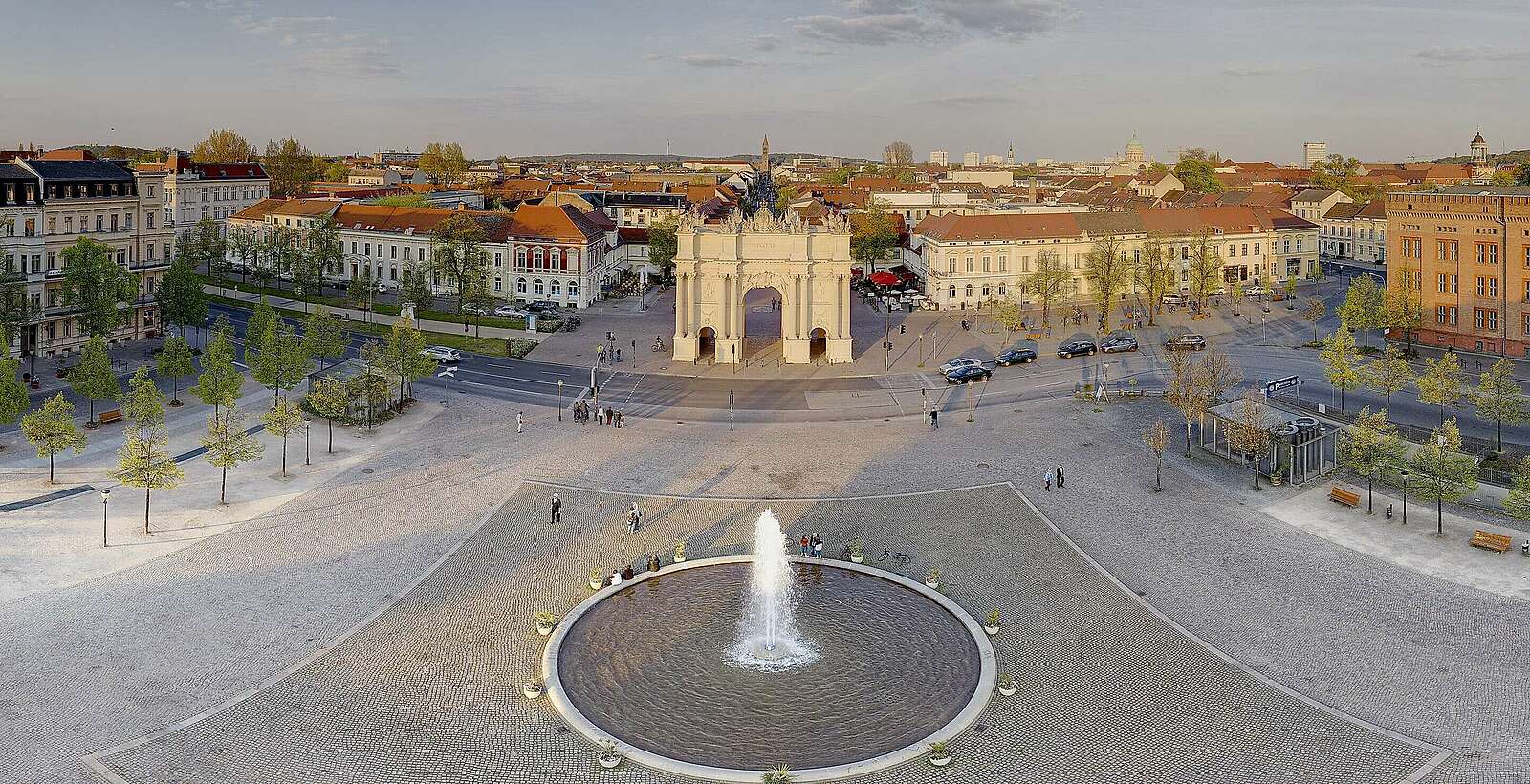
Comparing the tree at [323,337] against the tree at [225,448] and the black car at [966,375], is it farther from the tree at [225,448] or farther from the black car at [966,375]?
the black car at [966,375]

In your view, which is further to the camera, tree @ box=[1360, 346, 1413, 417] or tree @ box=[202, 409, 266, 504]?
tree @ box=[1360, 346, 1413, 417]

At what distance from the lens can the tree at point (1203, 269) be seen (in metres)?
104

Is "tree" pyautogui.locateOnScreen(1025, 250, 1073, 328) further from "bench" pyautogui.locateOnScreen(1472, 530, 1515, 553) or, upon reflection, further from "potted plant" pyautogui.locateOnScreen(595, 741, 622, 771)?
"potted plant" pyautogui.locateOnScreen(595, 741, 622, 771)

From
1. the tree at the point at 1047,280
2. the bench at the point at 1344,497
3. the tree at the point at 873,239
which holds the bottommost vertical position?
the bench at the point at 1344,497

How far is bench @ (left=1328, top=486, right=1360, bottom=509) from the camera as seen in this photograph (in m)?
44.2

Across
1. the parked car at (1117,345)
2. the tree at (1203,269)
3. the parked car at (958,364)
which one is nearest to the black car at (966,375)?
the parked car at (958,364)

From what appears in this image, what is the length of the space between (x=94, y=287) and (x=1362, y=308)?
271ft

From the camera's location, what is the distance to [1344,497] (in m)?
44.5

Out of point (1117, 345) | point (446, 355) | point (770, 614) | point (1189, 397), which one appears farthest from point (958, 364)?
point (770, 614)

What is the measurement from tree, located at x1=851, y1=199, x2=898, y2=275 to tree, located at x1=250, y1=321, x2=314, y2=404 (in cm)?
7740

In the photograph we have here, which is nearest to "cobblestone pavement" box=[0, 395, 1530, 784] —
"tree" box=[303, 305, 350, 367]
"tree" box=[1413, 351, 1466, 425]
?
"tree" box=[1413, 351, 1466, 425]

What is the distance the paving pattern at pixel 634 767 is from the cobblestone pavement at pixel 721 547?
748 millimetres

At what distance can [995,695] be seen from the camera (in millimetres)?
29016

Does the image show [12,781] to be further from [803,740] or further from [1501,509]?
[1501,509]
